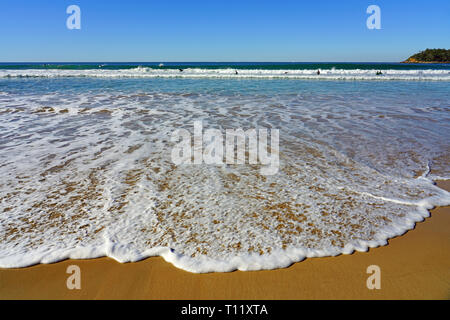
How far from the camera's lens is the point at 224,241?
8.26 feet

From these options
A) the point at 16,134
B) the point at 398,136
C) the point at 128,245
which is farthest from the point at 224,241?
the point at 16,134

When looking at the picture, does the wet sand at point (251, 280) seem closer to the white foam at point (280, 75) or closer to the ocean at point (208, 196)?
the ocean at point (208, 196)

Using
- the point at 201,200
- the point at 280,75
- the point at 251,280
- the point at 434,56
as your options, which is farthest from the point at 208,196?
the point at 434,56

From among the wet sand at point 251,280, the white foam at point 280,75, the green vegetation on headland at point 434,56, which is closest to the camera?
the wet sand at point 251,280

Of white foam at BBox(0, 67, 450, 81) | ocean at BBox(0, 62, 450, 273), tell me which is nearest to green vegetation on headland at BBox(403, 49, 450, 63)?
white foam at BBox(0, 67, 450, 81)

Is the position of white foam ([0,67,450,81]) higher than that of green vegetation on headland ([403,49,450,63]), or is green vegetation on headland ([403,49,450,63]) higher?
green vegetation on headland ([403,49,450,63])

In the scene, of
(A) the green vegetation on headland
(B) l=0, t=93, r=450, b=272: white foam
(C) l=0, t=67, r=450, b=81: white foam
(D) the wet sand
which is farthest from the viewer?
(A) the green vegetation on headland

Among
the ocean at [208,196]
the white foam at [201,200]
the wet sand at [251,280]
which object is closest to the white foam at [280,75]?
the ocean at [208,196]

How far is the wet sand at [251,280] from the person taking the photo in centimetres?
198

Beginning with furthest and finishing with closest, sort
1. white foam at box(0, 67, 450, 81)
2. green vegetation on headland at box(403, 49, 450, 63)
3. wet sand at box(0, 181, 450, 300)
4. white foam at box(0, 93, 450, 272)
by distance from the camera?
1. green vegetation on headland at box(403, 49, 450, 63)
2. white foam at box(0, 67, 450, 81)
3. white foam at box(0, 93, 450, 272)
4. wet sand at box(0, 181, 450, 300)

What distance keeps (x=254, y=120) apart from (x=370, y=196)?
4.84 metres

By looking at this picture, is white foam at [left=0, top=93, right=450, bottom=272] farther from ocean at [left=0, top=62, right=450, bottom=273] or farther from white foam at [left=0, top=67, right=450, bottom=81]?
white foam at [left=0, top=67, right=450, bottom=81]

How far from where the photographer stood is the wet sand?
6.50ft

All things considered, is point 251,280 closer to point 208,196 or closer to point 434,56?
point 208,196
